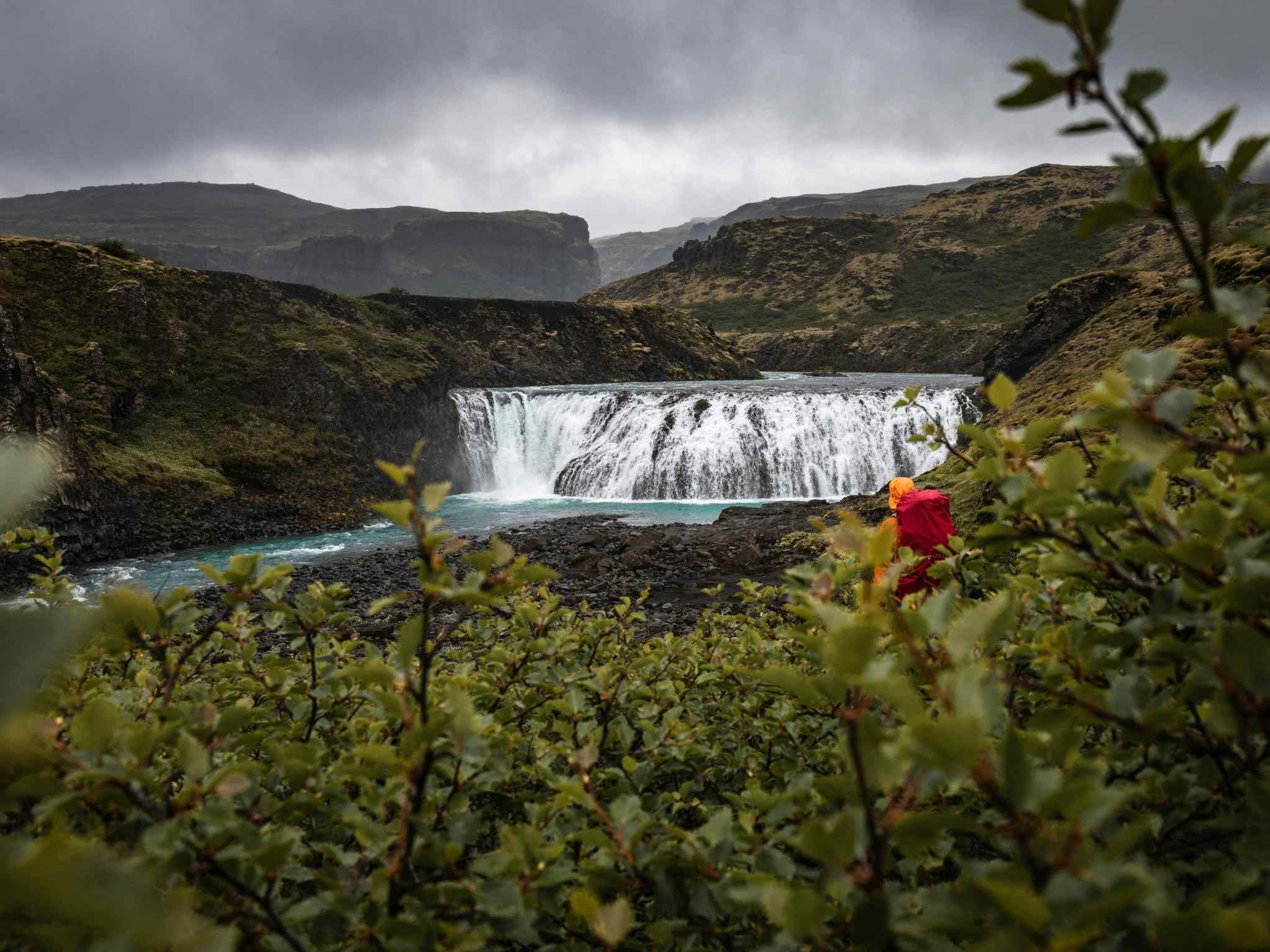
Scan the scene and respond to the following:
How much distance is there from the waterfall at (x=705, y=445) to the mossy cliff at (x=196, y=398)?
116 inches

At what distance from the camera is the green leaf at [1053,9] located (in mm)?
917

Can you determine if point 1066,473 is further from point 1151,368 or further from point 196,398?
point 196,398

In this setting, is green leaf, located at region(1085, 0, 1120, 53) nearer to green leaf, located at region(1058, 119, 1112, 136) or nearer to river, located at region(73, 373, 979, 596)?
green leaf, located at region(1058, 119, 1112, 136)

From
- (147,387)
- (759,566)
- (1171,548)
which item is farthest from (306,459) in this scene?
(1171,548)

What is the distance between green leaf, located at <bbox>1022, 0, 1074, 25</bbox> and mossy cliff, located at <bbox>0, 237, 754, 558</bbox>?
18630 millimetres

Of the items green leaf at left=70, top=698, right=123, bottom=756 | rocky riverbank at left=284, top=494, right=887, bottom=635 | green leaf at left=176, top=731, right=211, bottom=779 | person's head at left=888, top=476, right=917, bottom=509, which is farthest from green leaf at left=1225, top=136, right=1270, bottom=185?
rocky riverbank at left=284, top=494, right=887, bottom=635

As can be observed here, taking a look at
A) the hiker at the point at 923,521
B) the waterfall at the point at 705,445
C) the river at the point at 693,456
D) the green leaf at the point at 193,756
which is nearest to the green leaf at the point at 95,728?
the green leaf at the point at 193,756

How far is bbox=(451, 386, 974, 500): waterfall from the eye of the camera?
24.0 m

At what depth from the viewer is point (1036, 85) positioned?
977 mm

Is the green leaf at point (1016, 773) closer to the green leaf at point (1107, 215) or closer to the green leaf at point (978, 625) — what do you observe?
the green leaf at point (978, 625)

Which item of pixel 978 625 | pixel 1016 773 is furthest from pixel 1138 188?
pixel 1016 773

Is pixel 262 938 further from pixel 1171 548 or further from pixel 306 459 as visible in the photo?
pixel 306 459

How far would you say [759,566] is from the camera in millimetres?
13625

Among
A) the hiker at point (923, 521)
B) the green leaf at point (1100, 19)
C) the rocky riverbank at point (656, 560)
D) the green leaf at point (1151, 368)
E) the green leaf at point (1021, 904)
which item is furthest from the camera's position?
the rocky riverbank at point (656, 560)
